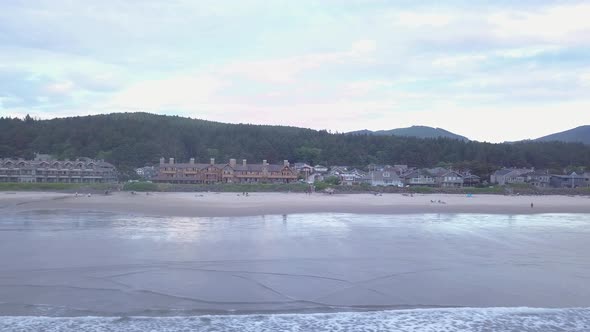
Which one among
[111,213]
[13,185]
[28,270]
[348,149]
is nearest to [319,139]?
[348,149]

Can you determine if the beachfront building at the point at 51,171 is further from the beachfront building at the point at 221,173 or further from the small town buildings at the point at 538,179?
the small town buildings at the point at 538,179

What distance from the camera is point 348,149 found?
73.4 metres

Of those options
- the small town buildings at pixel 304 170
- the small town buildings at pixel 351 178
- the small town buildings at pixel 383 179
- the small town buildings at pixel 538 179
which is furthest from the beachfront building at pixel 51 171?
the small town buildings at pixel 538 179

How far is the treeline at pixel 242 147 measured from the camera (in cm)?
6166

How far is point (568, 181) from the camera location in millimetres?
55094

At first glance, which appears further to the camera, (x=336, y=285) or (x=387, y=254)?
(x=387, y=254)

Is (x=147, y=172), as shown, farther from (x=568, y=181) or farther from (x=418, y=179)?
(x=568, y=181)

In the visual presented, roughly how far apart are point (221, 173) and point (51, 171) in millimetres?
18932

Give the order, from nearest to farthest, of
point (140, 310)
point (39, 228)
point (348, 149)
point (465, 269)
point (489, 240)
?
point (140, 310)
point (465, 269)
point (489, 240)
point (39, 228)
point (348, 149)

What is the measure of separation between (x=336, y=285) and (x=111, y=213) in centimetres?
1593

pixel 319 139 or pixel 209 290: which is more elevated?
pixel 319 139

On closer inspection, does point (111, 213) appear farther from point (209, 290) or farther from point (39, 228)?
point (209, 290)

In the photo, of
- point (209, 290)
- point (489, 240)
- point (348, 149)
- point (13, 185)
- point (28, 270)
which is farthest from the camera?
point (348, 149)

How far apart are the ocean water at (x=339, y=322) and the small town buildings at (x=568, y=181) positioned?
5485 cm
